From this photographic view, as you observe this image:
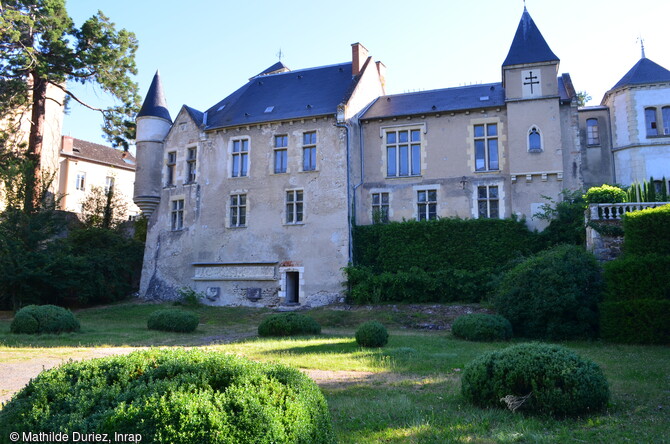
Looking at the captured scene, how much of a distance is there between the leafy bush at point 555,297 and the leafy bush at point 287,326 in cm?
585

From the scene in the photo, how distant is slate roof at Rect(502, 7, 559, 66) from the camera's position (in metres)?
24.3

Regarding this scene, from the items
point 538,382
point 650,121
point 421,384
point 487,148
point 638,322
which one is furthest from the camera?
point 650,121

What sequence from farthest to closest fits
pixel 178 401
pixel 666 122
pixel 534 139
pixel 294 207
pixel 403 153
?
pixel 666 122, pixel 294 207, pixel 403 153, pixel 534 139, pixel 178 401

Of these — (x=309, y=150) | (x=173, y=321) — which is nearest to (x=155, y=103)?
(x=309, y=150)

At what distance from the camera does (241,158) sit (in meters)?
28.0

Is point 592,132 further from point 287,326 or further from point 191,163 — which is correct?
point 287,326

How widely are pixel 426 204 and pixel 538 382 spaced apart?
62.3 ft

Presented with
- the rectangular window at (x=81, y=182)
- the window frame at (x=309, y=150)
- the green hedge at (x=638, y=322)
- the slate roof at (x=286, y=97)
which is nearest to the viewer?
the green hedge at (x=638, y=322)

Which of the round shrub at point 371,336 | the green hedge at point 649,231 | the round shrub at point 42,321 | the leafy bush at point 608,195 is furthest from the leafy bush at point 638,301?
the round shrub at point 42,321

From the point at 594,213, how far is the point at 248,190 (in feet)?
54.6

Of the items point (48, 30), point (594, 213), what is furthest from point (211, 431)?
point (48, 30)

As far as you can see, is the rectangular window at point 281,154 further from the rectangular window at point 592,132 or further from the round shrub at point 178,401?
the round shrub at point 178,401

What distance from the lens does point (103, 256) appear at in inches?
1068

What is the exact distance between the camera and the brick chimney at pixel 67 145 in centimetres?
4152
